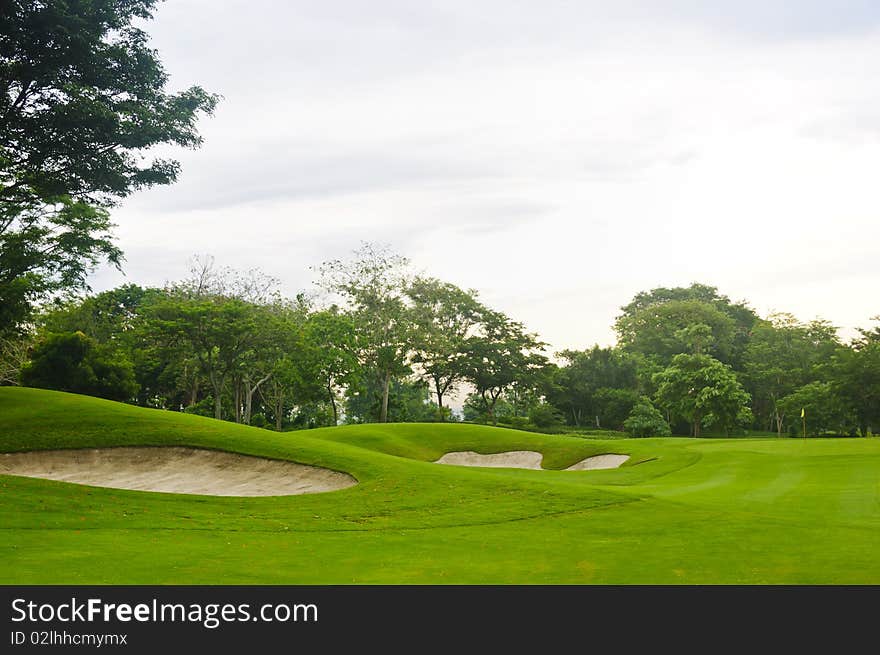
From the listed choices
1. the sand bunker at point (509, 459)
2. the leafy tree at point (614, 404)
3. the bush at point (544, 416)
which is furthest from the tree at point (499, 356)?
the sand bunker at point (509, 459)

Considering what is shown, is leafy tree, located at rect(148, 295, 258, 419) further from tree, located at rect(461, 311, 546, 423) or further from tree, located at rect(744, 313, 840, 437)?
tree, located at rect(744, 313, 840, 437)

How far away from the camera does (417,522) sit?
15.3m

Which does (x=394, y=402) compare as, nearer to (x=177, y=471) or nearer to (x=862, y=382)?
(x=862, y=382)

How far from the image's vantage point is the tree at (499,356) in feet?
231

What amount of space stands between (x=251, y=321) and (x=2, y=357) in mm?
17001

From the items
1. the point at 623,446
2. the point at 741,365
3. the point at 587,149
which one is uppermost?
the point at 587,149

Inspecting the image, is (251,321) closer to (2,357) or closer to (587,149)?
(2,357)

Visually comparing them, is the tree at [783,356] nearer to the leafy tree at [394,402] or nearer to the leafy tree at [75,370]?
the leafy tree at [394,402]

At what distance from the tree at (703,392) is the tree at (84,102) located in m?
49.0

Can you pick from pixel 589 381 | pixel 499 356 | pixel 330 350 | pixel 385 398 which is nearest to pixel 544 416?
pixel 499 356

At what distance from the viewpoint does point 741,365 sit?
2980 inches

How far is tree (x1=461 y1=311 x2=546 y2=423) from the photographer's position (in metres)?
70.5

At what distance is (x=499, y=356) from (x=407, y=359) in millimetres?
10726
